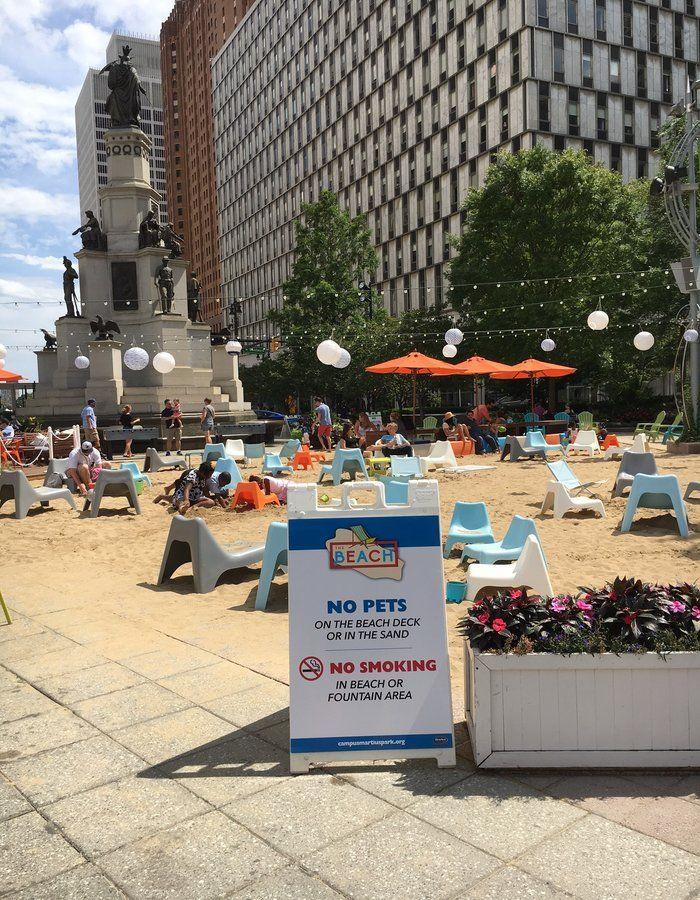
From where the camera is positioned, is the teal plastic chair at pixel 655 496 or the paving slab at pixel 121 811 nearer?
the paving slab at pixel 121 811

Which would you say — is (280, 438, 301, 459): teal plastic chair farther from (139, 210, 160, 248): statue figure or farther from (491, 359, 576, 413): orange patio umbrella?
(139, 210, 160, 248): statue figure

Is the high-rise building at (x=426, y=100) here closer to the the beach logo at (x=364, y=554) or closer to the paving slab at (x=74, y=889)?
the the beach logo at (x=364, y=554)

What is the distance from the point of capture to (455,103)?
57.6m

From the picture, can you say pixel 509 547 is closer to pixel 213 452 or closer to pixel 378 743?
pixel 378 743

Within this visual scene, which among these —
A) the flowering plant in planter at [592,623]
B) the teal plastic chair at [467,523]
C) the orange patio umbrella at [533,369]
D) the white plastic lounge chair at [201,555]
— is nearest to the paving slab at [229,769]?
the flowering plant in planter at [592,623]

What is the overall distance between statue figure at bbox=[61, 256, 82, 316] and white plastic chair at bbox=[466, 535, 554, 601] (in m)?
28.7

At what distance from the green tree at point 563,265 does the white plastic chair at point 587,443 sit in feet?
45.4

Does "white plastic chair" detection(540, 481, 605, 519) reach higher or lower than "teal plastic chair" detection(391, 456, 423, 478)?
lower

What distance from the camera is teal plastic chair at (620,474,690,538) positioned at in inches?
364

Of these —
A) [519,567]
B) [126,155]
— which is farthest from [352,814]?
[126,155]

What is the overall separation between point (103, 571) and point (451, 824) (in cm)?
628

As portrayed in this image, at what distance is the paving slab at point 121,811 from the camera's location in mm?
2984

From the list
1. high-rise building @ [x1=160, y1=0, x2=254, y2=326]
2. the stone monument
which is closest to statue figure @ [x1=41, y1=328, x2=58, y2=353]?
the stone monument

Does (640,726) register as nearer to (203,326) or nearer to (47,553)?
(47,553)
